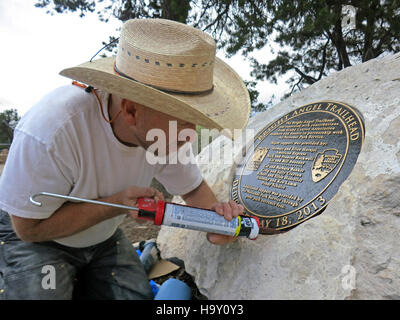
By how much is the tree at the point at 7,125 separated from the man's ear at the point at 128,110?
1097 centimetres

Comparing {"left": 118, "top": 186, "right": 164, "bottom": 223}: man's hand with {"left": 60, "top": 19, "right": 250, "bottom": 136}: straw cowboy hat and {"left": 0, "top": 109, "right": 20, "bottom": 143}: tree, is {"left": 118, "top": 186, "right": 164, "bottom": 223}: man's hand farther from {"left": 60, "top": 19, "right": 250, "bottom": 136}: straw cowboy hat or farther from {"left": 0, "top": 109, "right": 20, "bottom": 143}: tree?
{"left": 0, "top": 109, "right": 20, "bottom": 143}: tree

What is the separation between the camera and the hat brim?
45.4 inches

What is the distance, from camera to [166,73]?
1206mm

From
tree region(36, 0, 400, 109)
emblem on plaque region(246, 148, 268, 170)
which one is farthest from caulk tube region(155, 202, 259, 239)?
tree region(36, 0, 400, 109)

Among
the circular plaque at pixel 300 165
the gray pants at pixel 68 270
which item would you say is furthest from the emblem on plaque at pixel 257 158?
the gray pants at pixel 68 270

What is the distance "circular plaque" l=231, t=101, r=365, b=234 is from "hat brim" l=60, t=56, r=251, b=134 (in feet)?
1.91

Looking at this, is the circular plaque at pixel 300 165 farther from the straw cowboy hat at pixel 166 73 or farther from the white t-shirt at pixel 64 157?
the white t-shirt at pixel 64 157

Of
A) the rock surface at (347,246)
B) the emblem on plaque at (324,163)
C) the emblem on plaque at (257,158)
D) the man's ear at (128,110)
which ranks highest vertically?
the man's ear at (128,110)

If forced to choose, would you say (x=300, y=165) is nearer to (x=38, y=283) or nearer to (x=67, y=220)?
(x=67, y=220)

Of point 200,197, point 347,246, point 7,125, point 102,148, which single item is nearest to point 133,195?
point 102,148

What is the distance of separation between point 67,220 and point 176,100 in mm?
934

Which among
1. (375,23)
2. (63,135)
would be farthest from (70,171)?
(375,23)

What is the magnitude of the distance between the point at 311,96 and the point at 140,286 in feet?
6.59

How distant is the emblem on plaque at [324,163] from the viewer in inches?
65.6
